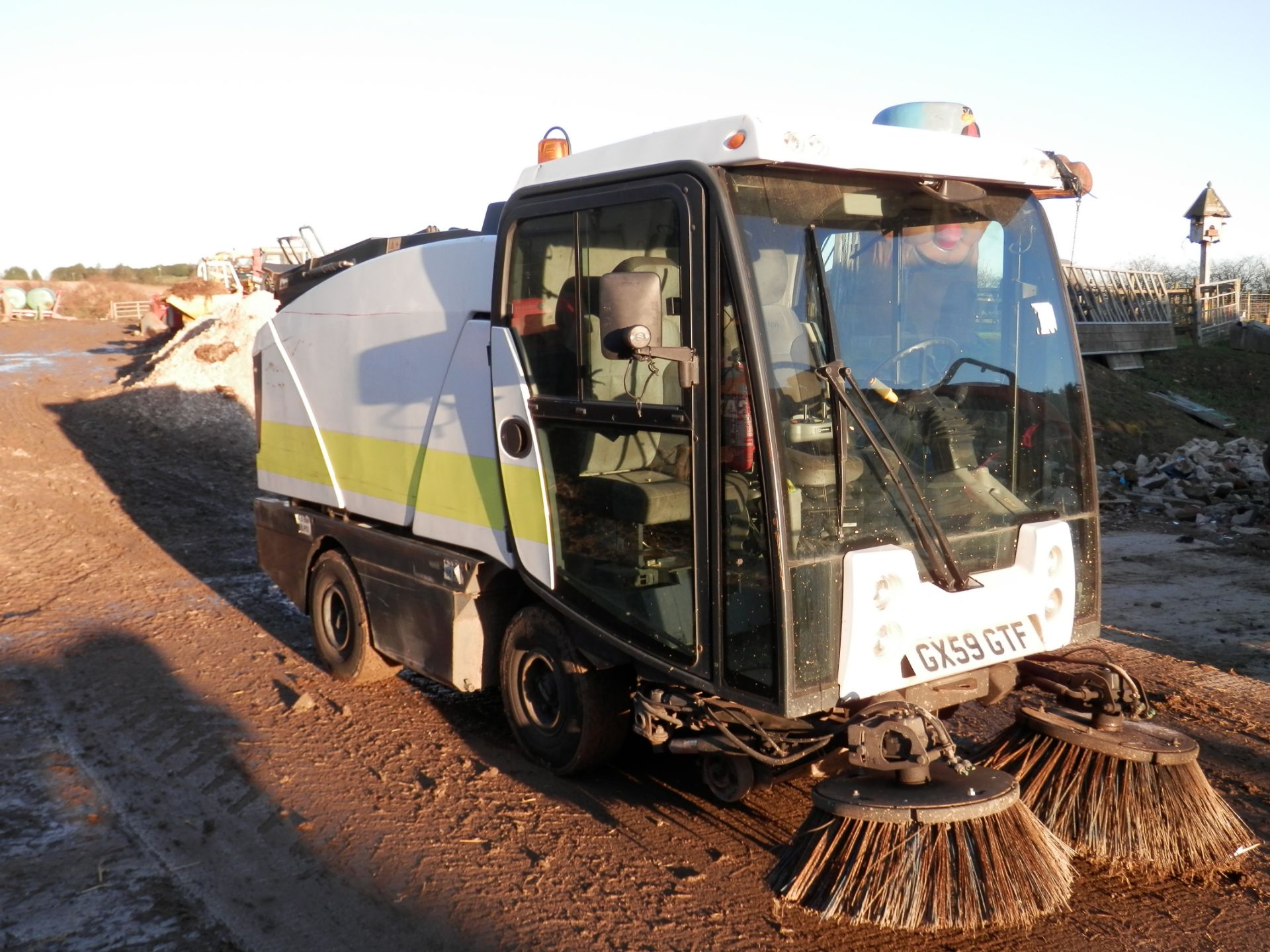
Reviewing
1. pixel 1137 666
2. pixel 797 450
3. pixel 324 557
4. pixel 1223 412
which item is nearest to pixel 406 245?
pixel 324 557

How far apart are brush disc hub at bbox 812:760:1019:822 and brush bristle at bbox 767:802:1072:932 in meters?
0.05

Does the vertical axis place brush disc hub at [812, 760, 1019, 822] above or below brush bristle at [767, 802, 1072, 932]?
above

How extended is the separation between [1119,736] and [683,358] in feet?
7.36

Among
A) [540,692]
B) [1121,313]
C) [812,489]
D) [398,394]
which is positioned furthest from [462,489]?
[1121,313]

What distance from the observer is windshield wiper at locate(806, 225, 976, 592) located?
381 centimetres

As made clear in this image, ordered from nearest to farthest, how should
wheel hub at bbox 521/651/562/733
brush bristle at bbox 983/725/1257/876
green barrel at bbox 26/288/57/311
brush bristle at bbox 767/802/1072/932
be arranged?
brush bristle at bbox 767/802/1072/932, brush bristle at bbox 983/725/1257/876, wheel hub at bbox 521/651/562/733, green barrel at bbox 26/288/57/311

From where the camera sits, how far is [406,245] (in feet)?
20.9

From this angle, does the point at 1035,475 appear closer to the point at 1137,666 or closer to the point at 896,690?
the point at 896,690

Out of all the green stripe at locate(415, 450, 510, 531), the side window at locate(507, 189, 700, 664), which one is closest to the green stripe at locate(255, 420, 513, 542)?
the green stripe at locate(415, 450, 510, 531)

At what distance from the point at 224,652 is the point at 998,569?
5167mm

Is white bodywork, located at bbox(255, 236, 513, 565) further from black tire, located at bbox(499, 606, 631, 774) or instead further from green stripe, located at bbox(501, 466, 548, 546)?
black tire, located at bbox(499, 606, 631, 774)

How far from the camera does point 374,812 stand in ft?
15.9

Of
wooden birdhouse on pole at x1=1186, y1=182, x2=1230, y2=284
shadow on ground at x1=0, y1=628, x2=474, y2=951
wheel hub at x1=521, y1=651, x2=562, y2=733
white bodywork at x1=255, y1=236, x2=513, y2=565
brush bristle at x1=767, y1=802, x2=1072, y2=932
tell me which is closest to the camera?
brush bristle at x1=767, y1=802, x2=1072, y2=932

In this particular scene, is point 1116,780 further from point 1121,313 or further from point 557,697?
point 1121,313
